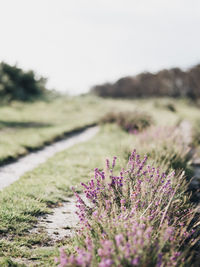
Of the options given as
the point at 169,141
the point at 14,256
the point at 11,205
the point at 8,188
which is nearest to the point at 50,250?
the point at 14,256

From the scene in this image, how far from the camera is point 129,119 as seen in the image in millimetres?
15156

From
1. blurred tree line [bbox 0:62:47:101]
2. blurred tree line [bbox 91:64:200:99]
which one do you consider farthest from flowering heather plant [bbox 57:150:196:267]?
blurred tree line [bbox 91:64:200:99]

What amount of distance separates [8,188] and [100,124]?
39.2 ft

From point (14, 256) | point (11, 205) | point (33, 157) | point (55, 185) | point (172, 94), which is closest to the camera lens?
point (14, 256)

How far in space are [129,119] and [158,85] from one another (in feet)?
102

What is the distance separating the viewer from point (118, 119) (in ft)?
51.5

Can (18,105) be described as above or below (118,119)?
above

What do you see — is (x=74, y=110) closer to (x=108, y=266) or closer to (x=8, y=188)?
(x=8, y=188)

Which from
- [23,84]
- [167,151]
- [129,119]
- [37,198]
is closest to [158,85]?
[23,84]

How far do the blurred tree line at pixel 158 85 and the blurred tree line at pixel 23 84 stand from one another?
2346 cm

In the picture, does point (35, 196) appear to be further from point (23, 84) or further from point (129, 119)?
A: point (23, 84)

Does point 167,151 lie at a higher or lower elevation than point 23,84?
lower

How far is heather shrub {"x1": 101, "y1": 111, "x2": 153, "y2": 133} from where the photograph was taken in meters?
14.8

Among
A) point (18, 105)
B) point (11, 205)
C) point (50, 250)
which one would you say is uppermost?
Answer: point (18, 105)
